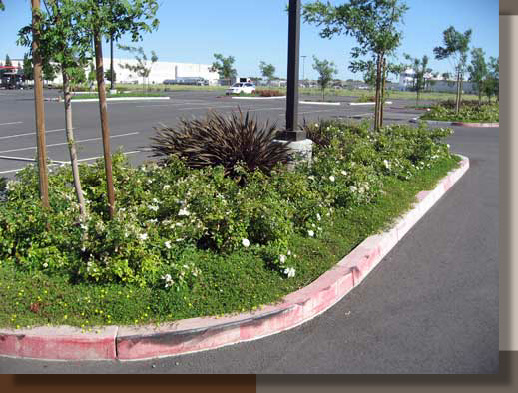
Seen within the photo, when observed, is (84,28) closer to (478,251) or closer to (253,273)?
(253,273)

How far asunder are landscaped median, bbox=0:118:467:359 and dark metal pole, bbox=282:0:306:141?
A: 1071mm

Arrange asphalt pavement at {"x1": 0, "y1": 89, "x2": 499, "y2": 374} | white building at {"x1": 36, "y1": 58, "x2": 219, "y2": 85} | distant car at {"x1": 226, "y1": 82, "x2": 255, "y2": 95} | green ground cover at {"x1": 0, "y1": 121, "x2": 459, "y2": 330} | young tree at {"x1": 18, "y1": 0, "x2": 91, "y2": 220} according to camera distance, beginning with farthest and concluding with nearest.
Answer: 1. white building at {"x1": 36, "y1": 58, "x2": 219, "y2": 85}
2. distant car at {"x1": 226, "y1": 82, "x2": 255, "y2": 95}
3. young tree at {"x1": 18, "y1": 0, "x2": 91, "y2": 220}
4. green ground cover at {"x1": 0, "y1": 121, "x2": 459, "y2": 330}
5. asphalt pavement at {"x1": 0, "y1": 89, "x2": 499, "y2": 374}

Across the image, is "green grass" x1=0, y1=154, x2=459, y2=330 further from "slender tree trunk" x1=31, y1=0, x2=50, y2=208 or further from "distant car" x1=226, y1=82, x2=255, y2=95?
"distant car" x1=226, y1=82, x2=255, y2=95

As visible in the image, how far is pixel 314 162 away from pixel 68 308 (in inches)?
189

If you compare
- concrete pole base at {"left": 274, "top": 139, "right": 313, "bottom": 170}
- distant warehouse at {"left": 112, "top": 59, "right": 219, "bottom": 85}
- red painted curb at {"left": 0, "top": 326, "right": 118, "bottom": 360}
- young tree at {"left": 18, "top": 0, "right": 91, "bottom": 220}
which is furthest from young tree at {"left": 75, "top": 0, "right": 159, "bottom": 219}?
distant warehouse at {"left": 112, "top": 59, "right": 219, "bottom": 85}

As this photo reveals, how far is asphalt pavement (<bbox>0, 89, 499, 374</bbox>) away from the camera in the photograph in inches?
150

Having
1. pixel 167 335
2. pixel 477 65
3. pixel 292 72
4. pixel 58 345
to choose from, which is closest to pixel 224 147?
pixel 292 72

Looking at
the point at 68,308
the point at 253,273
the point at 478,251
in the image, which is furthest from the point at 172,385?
the point at 478,251

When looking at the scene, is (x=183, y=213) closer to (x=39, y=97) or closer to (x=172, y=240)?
(x=172, y=240)

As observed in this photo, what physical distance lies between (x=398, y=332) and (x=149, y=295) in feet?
6.46

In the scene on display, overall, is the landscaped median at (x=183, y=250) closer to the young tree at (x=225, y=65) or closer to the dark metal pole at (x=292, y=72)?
the dark metal pole at (x=292, y=72)

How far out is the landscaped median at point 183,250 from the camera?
13.3 ft

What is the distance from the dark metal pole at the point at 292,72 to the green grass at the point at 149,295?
3.61 metres

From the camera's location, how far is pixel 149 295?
4316mm
